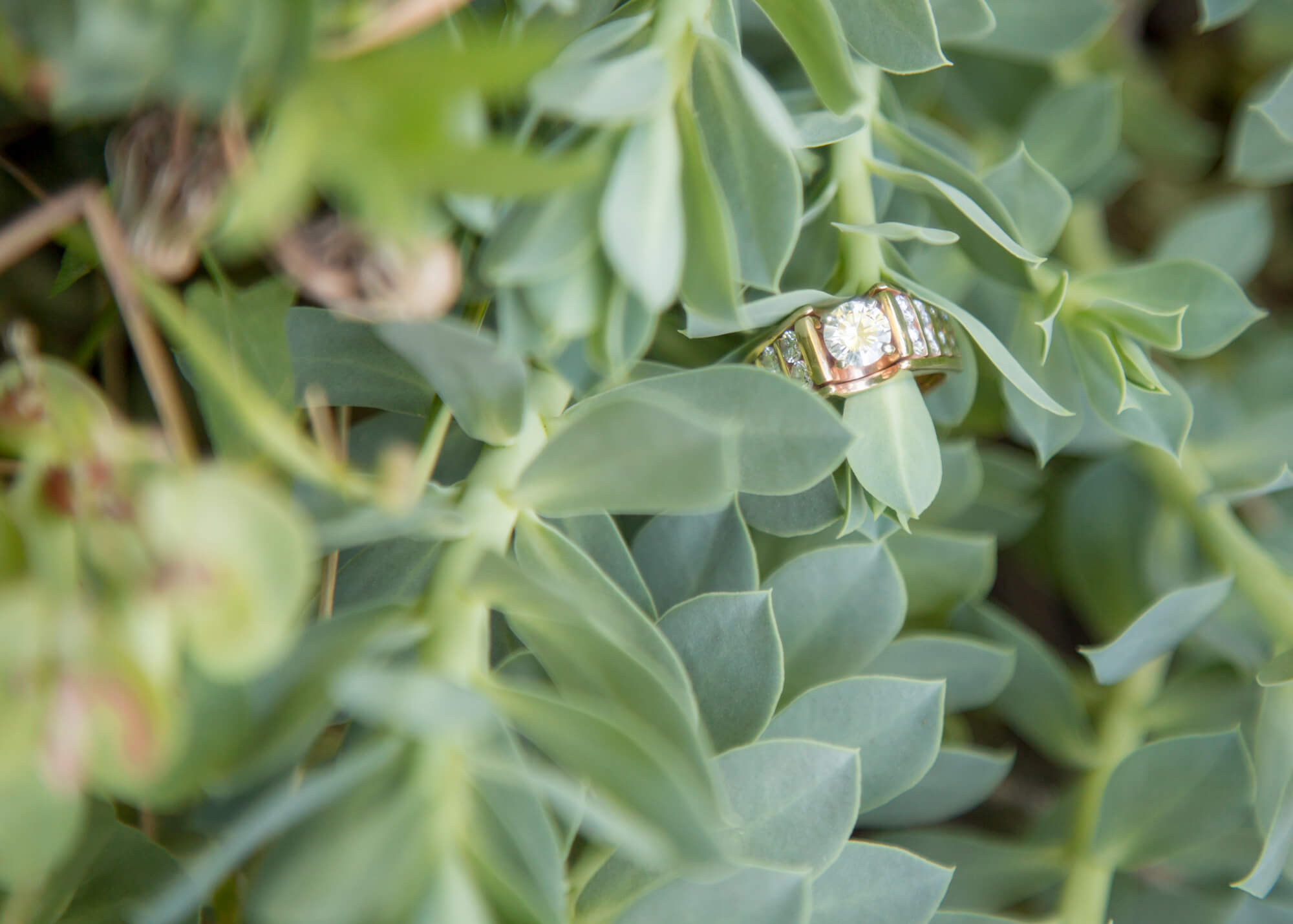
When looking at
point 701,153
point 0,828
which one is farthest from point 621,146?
point 0,828

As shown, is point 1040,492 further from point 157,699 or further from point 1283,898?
point 157,699

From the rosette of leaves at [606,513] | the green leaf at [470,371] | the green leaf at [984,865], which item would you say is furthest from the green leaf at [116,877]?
the green leaf at [984,865]

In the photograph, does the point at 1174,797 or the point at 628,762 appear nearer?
the point at 628,762

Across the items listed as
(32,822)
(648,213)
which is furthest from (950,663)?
(32,822)

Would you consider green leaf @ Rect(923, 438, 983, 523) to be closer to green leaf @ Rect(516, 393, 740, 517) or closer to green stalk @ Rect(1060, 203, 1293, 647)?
green stalk @ Rect(1060, 203, 1293, 647)

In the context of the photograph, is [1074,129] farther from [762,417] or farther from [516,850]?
[516,850]

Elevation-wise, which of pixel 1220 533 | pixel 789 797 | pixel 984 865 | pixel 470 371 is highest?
pixel 470 371
